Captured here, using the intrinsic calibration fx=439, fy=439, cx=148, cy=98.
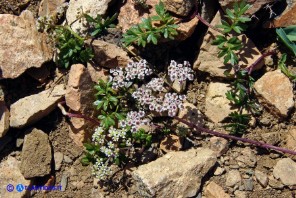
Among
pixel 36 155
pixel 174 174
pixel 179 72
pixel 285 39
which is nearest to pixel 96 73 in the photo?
pixel 179 72

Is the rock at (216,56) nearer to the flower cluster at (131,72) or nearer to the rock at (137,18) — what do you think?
the rock at (137,18)

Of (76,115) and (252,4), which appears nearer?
(252,4)

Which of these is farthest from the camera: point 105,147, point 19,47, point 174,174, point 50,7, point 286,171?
point 50,7

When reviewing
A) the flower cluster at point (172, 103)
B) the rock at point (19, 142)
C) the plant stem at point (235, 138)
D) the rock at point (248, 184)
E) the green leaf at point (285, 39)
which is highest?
the green leaf at point (285, 39)

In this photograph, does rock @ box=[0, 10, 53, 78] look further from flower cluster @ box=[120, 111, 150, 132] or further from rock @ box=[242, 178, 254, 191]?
rock @ box=[242, 178, 254, 191]

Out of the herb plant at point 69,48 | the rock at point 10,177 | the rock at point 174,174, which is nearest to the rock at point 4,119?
the rock at point 10,177

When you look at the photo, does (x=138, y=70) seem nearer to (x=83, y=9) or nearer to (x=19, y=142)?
(x=83, y=9)

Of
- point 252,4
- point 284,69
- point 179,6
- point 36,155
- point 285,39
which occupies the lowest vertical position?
point 36,155
